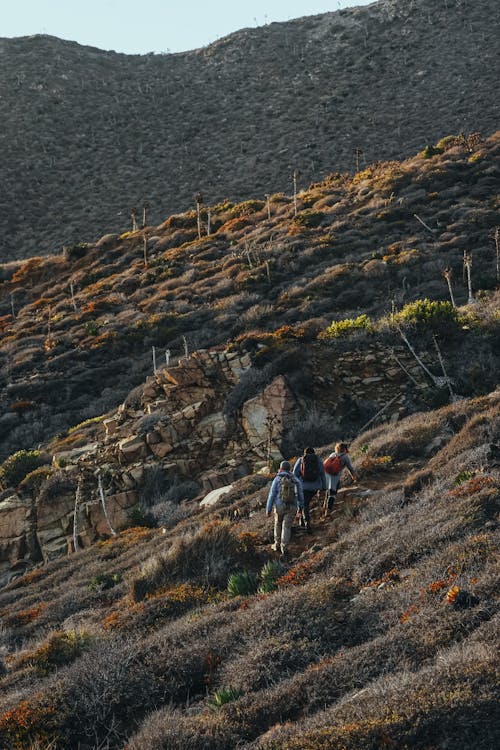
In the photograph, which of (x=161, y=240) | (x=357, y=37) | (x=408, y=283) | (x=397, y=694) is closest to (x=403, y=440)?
(x=397, y=694)

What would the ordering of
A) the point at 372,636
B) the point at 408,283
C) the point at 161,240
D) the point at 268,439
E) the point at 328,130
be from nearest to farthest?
1. the point at 372,636
2. the point at 268,439
3. the point at 408,283
4. the point at 161,240
5. the point at 328,130

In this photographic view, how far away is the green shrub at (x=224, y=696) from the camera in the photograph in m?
5.54

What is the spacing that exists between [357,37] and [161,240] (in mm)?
47456

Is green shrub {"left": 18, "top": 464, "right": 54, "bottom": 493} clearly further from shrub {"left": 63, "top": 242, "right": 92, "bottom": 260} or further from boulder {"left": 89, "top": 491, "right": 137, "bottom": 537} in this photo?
shrub {"left": 63, "top": 242, "right": 92, "bottom": 260}

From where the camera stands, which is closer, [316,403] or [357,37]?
[316,403]

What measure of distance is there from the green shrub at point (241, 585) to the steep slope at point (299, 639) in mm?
177

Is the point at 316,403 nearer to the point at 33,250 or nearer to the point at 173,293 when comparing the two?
the point at 173,293

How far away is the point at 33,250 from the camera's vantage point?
46031mm

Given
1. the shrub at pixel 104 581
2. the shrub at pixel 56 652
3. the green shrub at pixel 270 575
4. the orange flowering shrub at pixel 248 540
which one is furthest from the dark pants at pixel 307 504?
the shrub at pixel 56 652

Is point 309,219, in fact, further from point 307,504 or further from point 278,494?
point 278,494

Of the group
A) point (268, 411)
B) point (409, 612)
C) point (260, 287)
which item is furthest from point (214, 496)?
point (260, 287)

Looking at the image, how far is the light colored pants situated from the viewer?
374 inches

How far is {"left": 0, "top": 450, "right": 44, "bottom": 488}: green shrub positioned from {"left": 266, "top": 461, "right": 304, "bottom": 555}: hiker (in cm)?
1085

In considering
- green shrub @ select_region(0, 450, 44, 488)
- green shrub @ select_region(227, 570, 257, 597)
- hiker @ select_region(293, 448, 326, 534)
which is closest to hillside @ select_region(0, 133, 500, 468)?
green shrub @ select_region(0, 450, 44, 488)
